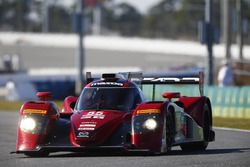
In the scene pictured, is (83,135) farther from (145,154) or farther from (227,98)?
(227,98)

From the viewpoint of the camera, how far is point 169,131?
1584cm

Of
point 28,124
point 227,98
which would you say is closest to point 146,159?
point 28,124

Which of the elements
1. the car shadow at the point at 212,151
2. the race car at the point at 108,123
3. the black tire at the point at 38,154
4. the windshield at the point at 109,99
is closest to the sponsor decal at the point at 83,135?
the race car at the point at 108,123

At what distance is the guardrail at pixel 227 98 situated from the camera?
1083 inches

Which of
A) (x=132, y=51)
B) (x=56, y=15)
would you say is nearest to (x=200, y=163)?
(x=132, y=51)

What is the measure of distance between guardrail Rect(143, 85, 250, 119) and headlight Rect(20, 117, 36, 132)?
11.5m

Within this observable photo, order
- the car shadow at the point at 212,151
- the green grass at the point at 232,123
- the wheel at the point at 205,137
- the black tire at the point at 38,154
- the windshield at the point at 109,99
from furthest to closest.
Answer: the green grass at the point at 232,123 → the wheel at the point at 205,137 → the car shadow at the point at 212,151 → the windshield at the point at 109,99 → the black tire at the point at 38,154

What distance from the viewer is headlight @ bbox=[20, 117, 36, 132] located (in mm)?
15602

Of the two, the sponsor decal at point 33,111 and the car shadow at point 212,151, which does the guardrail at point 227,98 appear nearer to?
the car shadow at point 212,151

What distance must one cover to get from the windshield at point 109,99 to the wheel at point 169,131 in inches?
26.2

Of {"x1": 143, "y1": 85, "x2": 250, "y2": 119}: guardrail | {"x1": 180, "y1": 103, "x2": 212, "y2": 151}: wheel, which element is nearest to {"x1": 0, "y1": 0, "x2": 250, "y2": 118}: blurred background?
{"x1": 143, "y1": 85, "x2": 250, "y2": 119}: guardrail

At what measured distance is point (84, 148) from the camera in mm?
15008

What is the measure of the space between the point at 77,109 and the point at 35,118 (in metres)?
0.88

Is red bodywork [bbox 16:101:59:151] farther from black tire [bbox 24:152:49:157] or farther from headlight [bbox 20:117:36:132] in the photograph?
black tire [bbox 24:152:49:157]
